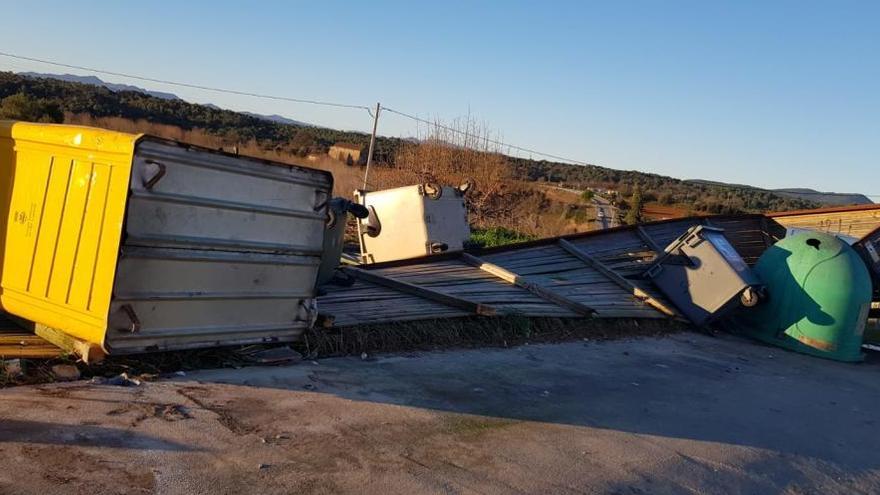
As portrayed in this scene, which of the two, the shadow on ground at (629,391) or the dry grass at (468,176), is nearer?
the shadow on ground at (629,391)

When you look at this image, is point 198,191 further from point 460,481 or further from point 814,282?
point 814,282

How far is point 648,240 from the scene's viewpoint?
1390cm

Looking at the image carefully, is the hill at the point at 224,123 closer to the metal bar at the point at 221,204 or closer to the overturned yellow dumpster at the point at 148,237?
the overturned yellow dumpster at the point at 148,237

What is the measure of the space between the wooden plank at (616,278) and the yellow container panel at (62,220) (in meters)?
8.65

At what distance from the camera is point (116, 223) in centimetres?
A: 482

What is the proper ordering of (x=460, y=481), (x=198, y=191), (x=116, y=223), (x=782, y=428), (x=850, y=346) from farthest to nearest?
(x=850, y=346) → (x=782, y=428) → (x=198, y=191) → (x=116, y=223) → (x=460, y=481)

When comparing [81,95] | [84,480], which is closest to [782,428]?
[84,480]

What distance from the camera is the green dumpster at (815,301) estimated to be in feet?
35.3

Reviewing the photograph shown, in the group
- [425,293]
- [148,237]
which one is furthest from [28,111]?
[148,237]

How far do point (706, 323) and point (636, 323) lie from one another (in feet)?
4.57

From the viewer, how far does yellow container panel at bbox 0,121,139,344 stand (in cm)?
488

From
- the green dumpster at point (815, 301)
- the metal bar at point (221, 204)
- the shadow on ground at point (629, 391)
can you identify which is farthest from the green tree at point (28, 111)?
the green dumpster at point (815, 301)

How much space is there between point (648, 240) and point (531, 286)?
4.49 meters

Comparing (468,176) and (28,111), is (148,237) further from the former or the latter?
(28,111)
